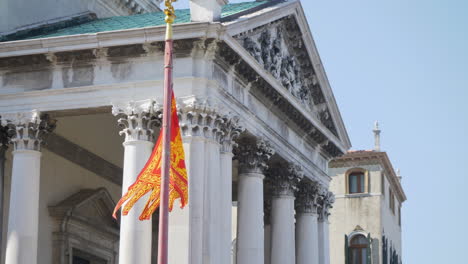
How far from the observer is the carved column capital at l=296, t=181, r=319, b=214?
3731cm

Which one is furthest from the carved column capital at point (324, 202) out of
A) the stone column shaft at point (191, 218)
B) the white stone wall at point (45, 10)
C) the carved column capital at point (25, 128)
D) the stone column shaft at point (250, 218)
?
the carved column capital at point (25, 128)

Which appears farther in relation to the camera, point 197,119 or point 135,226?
point 197,119

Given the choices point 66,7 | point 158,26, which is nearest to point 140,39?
point 158,26

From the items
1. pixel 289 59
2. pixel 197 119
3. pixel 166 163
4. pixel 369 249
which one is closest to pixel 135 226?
pixel 197 119

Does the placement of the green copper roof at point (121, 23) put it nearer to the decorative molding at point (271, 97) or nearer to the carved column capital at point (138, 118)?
the decorative molding at point (271, 97)

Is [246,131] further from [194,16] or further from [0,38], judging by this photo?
[0,38]

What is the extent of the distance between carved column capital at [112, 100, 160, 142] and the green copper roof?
3046 millimetres

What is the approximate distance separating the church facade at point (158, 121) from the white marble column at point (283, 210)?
0.14 ft

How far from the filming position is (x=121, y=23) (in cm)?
3228

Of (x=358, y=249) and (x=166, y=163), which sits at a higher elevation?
(x=358, y=249)

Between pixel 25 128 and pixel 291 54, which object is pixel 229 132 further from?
pixel 291 54

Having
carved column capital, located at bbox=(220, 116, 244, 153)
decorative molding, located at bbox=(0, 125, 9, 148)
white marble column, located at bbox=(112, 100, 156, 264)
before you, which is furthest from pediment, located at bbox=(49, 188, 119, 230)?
carved column capital, located at bbox=(220, 116, 244, 153)

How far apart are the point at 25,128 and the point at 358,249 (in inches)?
1306

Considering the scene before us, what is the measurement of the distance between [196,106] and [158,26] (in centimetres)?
227
